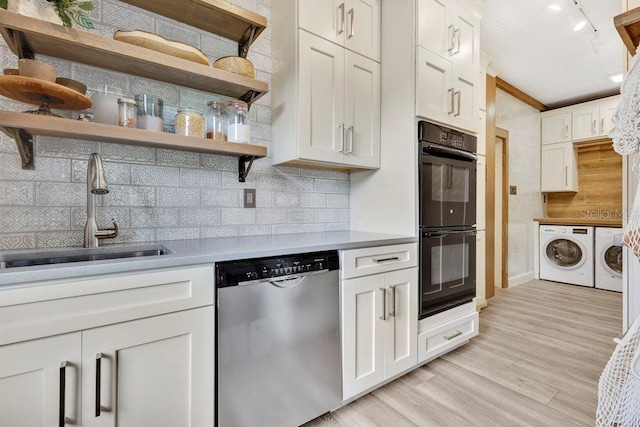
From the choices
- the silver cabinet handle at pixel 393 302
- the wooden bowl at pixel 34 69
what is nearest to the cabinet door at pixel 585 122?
the silver cabinet handle at pixel 393 302

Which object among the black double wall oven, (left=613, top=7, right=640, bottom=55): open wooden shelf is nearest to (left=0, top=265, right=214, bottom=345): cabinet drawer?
the black double wall oven

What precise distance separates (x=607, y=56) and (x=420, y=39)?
2885 millimetres

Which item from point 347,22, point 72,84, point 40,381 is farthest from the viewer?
point 347,22

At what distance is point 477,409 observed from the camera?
1628 mm

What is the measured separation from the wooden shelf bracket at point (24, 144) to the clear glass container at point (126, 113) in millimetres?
353

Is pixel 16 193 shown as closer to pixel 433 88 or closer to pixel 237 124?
pixel 237 124

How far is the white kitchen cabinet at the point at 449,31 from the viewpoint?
1972 millimetres

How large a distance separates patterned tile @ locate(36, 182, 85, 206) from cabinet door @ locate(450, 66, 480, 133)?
2284 millimetres

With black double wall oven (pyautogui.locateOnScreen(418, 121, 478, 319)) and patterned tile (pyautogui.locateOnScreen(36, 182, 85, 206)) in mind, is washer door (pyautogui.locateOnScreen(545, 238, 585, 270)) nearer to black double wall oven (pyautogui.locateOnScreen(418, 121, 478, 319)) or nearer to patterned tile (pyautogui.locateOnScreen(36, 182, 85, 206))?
black double wall oven (pyautogui.locateOnScreen(418, 121, 478, 319))

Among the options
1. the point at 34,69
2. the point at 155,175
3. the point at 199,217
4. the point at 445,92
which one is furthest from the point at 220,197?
the point at 445,92

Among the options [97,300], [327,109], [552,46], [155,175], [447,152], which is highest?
[552,46]

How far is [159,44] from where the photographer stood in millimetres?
1385

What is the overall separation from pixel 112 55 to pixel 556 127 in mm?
5674

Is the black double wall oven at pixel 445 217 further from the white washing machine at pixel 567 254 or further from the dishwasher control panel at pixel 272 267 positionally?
the white washing machine at pixel 567 254
